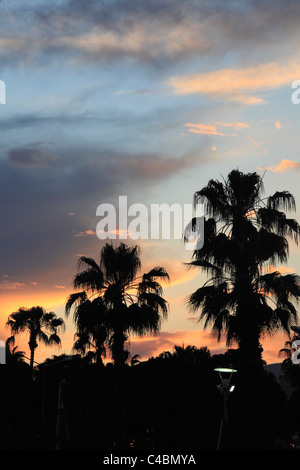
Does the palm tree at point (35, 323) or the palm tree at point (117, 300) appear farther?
the palm tree at point (35, 323)

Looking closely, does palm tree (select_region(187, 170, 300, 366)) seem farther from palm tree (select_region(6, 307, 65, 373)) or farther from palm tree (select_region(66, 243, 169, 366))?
palm tree (select_region(6, 307, 65, 373))

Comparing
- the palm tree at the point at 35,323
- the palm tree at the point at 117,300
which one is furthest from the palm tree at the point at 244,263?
the palm tree at the point at 35,323

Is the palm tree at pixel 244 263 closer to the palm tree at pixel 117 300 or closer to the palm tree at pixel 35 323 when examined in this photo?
the palm tree at pixel 117 300

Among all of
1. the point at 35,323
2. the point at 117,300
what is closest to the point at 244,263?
the point at 117,300

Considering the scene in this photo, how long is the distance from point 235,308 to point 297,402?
54.8 m

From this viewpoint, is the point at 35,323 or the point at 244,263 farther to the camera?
the point at 35,323

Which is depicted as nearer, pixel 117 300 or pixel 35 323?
pixel 117 300

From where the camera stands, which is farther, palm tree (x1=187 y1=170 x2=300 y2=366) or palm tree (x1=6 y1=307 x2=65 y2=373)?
palm tree (x1=6 y1=307 x2=65 y2=373)

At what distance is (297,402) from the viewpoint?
76.6 meters

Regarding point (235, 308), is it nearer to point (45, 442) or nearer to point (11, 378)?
point (45, 442)

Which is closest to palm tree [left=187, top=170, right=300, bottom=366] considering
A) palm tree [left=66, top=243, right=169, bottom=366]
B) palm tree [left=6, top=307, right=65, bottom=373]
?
palm tree [left=66, top=243, right=169, bottom=366]

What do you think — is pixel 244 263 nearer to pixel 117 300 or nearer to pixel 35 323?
pixel 117 300

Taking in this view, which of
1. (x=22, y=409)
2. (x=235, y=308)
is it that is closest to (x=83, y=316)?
(x=235, y=308)

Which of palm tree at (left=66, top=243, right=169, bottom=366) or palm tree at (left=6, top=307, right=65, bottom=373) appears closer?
palm tree at (left=66, top=243, right=169, bottom=366)
